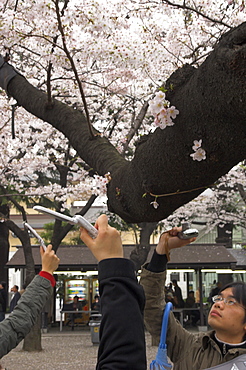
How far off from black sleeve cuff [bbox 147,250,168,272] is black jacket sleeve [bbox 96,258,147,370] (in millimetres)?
1124

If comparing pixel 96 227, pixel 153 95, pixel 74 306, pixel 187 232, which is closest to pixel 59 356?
pixel 74 306

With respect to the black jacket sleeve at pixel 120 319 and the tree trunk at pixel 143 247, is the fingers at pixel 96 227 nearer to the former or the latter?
the black jacket sleeve at pixel 120 319

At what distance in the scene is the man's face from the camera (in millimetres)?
2490

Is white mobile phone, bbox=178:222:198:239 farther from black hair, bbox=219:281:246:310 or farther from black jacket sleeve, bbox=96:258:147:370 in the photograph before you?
black jacket sleeve, bbox=96:258:147:370

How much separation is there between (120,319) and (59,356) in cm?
1232

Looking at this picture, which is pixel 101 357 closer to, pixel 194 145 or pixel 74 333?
pixel 194 145

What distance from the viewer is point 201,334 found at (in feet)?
8.75

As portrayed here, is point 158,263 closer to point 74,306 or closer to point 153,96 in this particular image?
point 153,96

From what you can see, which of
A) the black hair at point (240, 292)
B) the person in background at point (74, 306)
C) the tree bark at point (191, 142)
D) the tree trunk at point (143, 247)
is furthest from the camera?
the person in background at point (74, 306)

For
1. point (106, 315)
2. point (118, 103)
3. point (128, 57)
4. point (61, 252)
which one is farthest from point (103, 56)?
point (61, 252)

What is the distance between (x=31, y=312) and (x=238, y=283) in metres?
1.04

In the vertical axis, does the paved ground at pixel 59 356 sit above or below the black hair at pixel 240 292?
below

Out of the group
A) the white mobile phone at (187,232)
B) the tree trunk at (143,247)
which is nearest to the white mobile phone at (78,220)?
the white mobile phone at (187,232)

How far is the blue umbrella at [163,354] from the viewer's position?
2.37 meters
